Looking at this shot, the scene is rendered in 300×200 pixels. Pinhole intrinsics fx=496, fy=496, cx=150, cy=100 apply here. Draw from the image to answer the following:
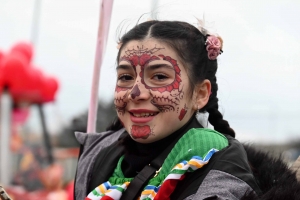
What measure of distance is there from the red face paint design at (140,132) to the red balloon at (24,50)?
6.36 meters

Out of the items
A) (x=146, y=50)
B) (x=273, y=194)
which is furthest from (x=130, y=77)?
(x=273, y=194)

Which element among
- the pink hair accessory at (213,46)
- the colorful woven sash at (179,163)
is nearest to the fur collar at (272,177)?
the colorful woven sash at (179,163)

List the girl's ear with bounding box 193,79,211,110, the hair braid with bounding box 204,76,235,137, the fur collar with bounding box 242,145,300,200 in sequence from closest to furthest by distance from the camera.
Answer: the fur collar with bounding box 242,145,300,200
the girl's ear with bounding box 193,79,211,110
the hair braid with bounding box 204,76,235,137

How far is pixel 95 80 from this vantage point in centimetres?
233

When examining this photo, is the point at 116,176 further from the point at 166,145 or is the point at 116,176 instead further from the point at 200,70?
the point at 200,70

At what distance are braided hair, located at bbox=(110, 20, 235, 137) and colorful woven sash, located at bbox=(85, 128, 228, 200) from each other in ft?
0.62

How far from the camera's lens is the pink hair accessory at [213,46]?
1.79 m

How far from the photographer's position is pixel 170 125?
1673 mm

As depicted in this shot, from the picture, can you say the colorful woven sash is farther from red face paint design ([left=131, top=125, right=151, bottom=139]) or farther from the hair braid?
the hair braid

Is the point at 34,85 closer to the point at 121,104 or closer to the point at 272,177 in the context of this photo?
the point at 121,104

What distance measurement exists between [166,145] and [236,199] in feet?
1.08

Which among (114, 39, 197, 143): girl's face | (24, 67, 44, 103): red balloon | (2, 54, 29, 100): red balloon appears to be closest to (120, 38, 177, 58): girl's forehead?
(114, 39, 197, 143): girl's face

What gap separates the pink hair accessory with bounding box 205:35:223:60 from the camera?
179cm

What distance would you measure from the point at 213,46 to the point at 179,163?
1.55 ft
